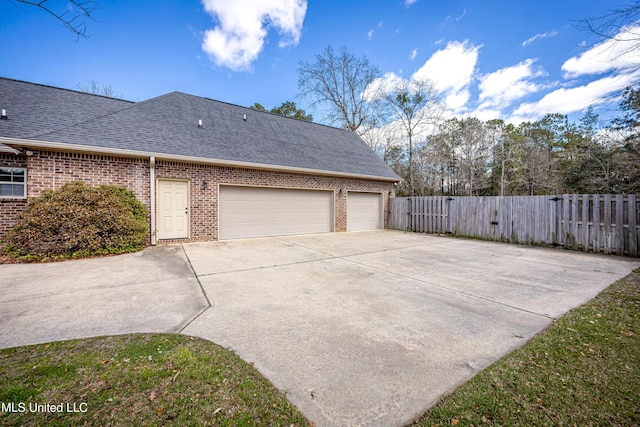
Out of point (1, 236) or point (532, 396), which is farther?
point (1, 236)

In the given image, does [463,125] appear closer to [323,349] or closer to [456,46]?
[456,46]

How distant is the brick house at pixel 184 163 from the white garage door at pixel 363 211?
7 cm

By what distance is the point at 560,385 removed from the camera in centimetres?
191

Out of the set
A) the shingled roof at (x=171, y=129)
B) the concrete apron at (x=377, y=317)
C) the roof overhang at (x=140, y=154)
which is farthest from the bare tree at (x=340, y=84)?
the concrete apron at (x=377, y=317)

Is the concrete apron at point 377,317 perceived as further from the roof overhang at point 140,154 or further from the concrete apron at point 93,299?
the roof overhang at point 140,154

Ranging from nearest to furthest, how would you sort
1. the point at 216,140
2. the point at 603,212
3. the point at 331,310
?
the point at 331,310, the point at 603,212, the point at 216,140

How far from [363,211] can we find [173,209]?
831 centimetres

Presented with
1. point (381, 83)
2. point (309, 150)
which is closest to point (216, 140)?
point (309, 150)

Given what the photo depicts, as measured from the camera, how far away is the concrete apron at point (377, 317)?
1.91m

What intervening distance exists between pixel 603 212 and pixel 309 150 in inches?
397

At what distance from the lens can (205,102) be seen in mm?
11141

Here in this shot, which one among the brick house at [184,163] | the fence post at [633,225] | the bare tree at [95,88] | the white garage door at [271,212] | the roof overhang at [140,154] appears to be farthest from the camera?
the bare tree at [95,88]

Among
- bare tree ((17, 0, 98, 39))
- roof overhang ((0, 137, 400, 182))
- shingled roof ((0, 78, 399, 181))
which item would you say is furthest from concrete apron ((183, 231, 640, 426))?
shingled roof ((0, 78, 399, 181))

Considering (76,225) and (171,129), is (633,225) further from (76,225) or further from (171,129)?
(76,225)
